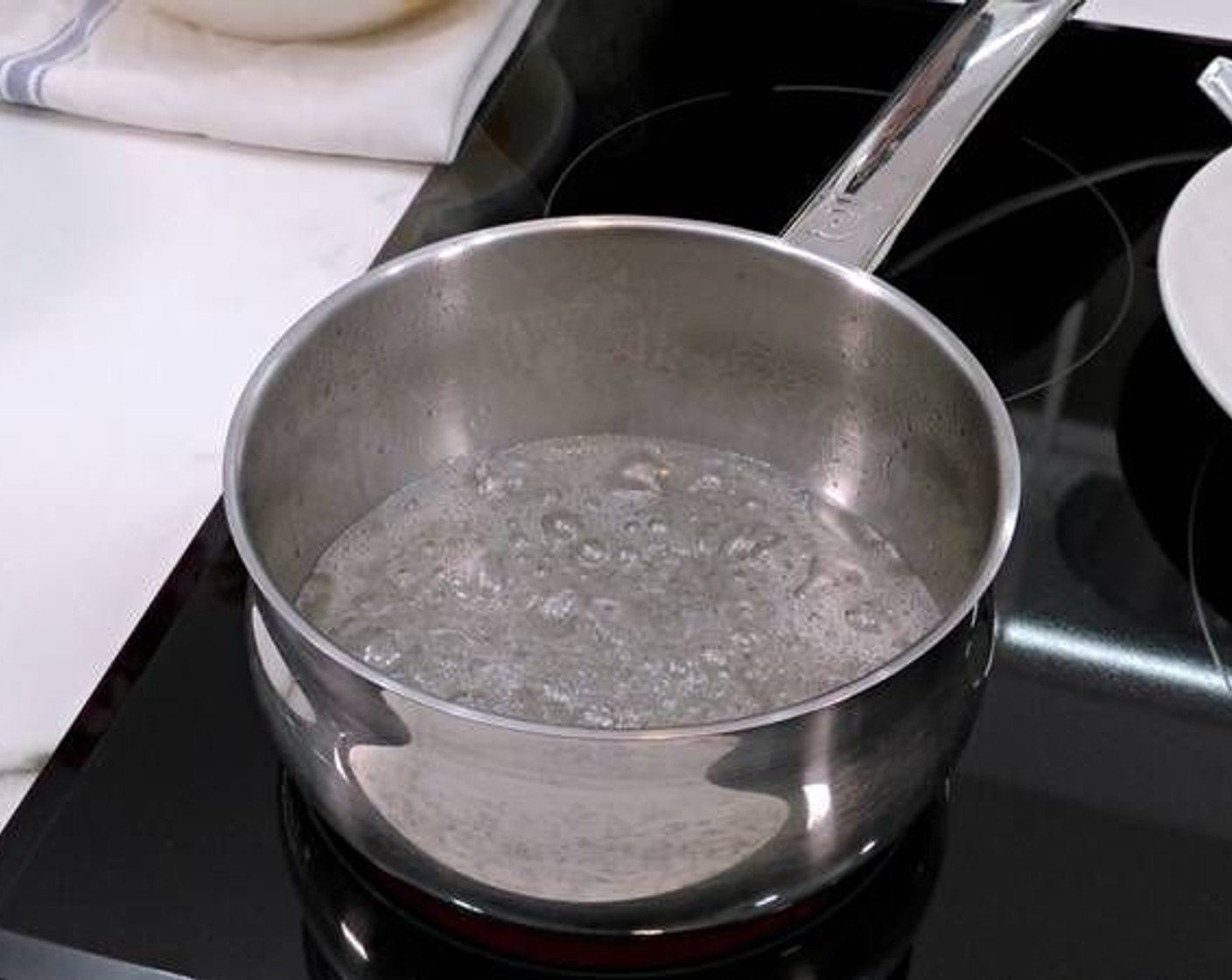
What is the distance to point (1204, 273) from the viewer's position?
26.0 inches

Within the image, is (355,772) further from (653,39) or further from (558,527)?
(653,39)

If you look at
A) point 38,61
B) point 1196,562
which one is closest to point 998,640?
point 1196,562

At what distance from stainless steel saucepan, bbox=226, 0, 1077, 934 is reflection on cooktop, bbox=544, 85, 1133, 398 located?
9cm

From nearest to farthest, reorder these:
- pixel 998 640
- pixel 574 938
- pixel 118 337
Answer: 1. pixel 574 938
2. pixel 998 640
3. pixel 118 337

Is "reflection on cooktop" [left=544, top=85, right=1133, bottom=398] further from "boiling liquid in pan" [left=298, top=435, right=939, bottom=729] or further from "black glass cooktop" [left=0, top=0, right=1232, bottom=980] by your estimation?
"boiling liquid in pan" [left=298, top=435, right=939, bottom=729]

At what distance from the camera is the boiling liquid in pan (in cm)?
50

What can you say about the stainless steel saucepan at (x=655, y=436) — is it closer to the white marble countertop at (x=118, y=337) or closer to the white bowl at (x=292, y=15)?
the white marble countertop at (x=118, y=337)

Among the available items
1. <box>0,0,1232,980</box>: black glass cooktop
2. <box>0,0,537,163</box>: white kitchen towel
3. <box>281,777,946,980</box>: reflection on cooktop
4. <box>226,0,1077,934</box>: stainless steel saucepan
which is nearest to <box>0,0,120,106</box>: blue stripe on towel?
<box>0,0,537,163</box>: white kitchen towel

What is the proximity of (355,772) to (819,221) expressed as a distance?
0.85 feet

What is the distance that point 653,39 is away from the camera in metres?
0.85

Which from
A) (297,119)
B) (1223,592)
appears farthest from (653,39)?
(1223,592)

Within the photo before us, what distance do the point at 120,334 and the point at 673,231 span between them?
239mm

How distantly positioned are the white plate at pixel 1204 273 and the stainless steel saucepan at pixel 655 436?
0.08 metres

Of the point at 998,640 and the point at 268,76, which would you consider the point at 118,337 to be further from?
the point at 998,640
